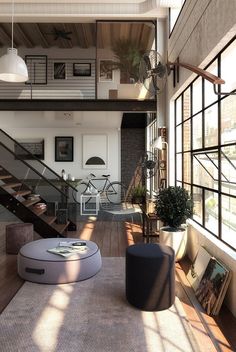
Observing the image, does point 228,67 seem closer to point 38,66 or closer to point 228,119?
point 228,119

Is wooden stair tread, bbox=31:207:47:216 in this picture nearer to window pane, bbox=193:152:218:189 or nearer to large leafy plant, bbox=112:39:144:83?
window pane, bbox=193:152:218:189

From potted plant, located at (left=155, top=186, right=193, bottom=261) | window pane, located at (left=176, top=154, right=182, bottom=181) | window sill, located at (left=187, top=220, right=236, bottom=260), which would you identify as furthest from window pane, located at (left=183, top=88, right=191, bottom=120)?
window sill, located at (left=187, top=220, right=236, bottom=260)

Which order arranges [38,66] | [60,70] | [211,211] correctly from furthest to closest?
[60,70], [38,66], [211,211]

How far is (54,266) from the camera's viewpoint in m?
3.51

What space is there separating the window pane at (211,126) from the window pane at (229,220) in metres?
0.74

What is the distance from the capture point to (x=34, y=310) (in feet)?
9.59

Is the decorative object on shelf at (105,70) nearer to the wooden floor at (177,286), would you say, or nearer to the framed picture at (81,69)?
the framed picture at (81,69)

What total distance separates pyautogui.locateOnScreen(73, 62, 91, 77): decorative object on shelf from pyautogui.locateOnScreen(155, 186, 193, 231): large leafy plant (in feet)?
19.7

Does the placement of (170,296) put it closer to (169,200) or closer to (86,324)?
(86,324)

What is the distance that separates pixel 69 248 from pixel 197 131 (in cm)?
238

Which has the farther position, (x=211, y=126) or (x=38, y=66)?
(x=38, y=66)

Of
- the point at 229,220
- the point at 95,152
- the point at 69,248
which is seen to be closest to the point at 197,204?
the point at 229,220

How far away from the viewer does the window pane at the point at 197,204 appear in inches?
173

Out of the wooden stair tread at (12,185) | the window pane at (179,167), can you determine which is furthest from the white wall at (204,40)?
the wooden stair tread at (12,185)
